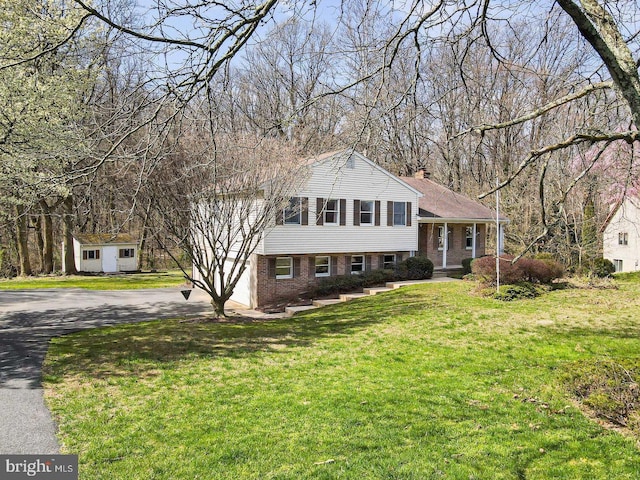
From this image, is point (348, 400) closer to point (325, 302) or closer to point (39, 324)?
point (39, 324)

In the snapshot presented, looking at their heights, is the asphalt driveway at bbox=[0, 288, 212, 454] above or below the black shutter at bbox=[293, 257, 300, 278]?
below

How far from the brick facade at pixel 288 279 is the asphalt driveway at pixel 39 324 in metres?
2.37

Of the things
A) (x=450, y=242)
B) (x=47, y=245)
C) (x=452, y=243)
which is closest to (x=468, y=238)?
(x=452, y=243)

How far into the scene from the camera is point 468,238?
87.1 feet

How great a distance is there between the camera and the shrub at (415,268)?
871 inches

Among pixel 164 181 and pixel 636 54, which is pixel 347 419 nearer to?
pixel 636 54

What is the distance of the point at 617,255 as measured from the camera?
3038cm

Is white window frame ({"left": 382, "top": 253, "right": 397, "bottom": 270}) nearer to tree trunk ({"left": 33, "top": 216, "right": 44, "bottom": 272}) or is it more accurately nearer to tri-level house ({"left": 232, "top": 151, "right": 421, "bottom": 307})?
tri-level house ({"left": 232, "top": 151, "right": 421, "bottom": 307})

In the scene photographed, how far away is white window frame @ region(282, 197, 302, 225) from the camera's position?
19422mm

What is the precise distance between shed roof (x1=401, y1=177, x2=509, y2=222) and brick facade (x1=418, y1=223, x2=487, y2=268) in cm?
78

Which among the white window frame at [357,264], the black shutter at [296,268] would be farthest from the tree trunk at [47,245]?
the white window frame at [357,264]

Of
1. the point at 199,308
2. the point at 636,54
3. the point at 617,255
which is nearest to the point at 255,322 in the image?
the point at 199,308

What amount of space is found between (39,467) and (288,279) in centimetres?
1596

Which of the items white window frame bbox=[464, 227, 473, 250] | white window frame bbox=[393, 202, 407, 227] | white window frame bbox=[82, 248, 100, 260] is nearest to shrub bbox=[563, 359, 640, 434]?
white window frame bbox=[393, 202, 407, 227]
